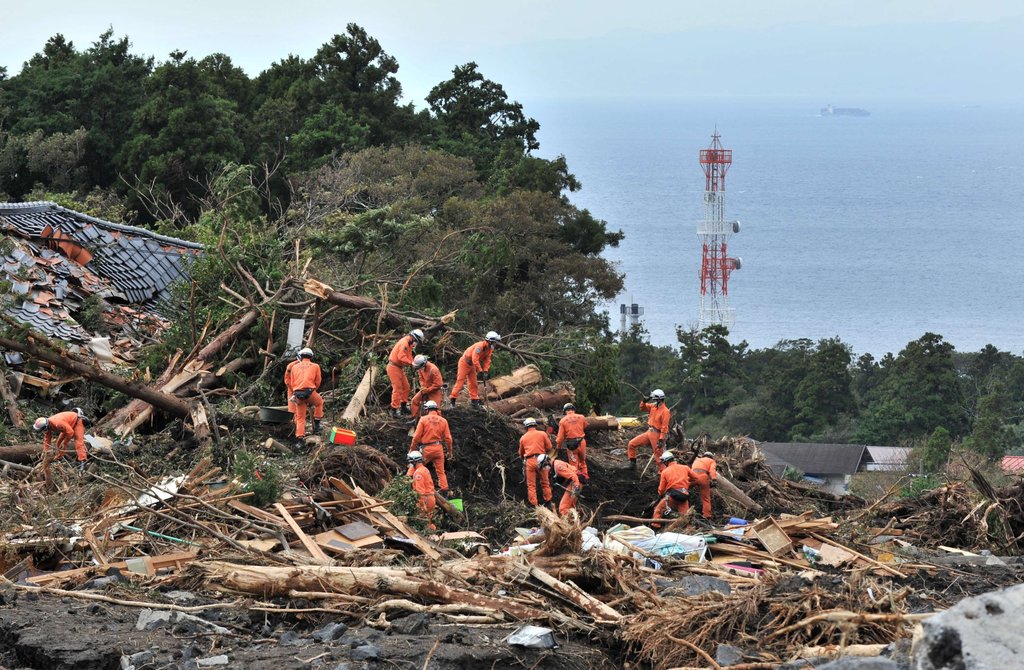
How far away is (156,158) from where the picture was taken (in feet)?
122

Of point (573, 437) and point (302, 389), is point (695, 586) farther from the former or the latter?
point (302, 389)

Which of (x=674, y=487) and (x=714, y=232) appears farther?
(x=714, y=232)

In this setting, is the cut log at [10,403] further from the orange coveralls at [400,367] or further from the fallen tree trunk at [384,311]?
the orange coveralls at [400,367]

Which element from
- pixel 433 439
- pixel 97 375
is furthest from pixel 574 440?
pixel 97 375

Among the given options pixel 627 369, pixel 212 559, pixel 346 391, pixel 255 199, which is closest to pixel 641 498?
pixel 346 391

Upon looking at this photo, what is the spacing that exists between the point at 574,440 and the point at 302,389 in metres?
2.99

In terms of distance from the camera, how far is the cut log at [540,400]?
16406 millimetres

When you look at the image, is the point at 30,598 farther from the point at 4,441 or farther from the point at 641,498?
→ the point at 641,498

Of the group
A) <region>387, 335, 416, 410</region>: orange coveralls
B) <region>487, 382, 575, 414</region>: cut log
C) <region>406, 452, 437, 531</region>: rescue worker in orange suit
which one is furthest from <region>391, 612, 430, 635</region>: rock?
<region>487, 382, 575, 414</region>: cut log

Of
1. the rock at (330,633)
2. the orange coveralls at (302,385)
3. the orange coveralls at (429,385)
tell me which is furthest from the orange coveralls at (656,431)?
the rock at (330,633)

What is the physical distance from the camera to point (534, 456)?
13477 millimetres

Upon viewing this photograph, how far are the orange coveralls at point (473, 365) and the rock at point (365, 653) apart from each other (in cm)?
759

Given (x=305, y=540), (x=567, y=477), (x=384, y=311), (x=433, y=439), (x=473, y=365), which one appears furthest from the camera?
(x=384, y=311)

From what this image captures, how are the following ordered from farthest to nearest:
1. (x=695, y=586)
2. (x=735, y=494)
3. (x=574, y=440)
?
1. (x=735, y=494)
2. (x=574, y=440)
3. (x=695, y=586)
